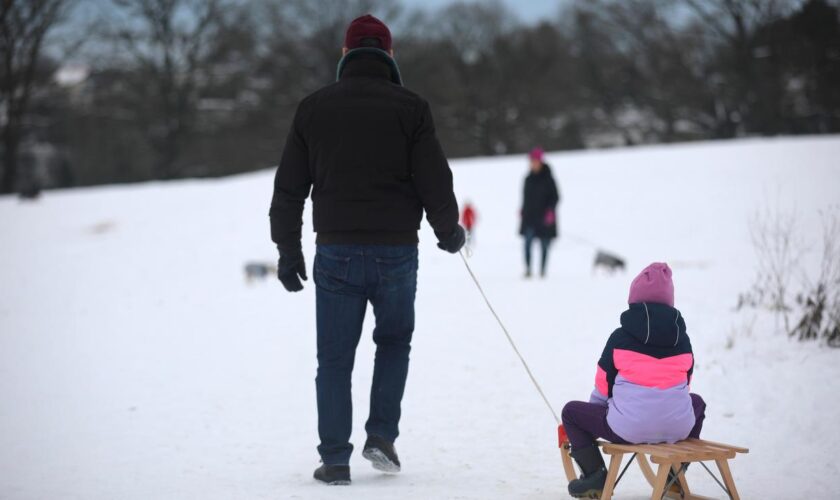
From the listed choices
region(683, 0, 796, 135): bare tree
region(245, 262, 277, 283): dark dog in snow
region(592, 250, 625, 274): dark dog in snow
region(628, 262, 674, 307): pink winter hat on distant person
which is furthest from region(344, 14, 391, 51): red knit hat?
region(683, 0, 796, 135): bare tree

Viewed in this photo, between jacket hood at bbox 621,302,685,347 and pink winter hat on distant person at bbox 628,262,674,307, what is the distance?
0.11 feet

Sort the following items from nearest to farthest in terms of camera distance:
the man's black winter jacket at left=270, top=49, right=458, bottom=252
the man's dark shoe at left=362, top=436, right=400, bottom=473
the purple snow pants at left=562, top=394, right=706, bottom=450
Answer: the purple snow pants at left=562, top=394, right=706, bottom=450 → the man's black winter jacket at left=270, top=49, right=458, bottom=252 → the man's dark shoe at left=362, top=436, right=400, bottom=473

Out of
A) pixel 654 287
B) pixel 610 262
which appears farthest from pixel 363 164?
pixel 610 262

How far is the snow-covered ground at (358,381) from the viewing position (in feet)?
14.3

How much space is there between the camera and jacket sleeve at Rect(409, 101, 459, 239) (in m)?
3.82

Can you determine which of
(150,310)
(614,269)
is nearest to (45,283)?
(150,310)

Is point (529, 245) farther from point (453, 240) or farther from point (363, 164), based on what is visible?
point (363, 164)

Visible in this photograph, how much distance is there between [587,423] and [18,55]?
Result: 3495cm

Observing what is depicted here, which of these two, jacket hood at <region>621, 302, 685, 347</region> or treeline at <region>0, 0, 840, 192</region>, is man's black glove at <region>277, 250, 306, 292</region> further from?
treeline at <region>0, 0, 840, 192</region>

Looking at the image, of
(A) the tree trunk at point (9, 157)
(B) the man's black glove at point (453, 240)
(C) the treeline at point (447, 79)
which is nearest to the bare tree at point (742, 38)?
(C) the treeline at point (447, 79)

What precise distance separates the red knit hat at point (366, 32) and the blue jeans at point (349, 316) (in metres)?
0.88

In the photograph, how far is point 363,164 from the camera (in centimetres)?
379

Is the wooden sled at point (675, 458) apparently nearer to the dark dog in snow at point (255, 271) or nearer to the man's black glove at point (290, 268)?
the man's black glove at point (290, 268)

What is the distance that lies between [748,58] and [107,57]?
26331mm
